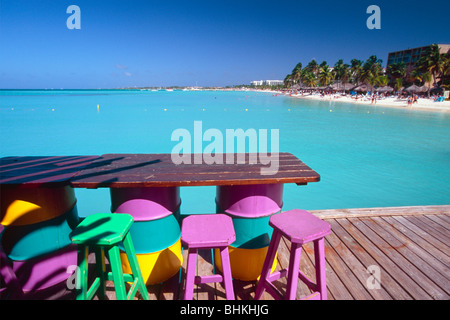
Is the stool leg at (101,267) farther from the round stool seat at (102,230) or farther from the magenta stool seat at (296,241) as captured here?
the magenta stool seat at (296,241)

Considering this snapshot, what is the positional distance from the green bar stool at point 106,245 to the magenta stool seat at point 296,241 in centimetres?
104

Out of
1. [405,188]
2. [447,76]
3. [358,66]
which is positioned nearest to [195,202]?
[405,188]

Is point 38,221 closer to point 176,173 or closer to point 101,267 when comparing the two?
point 101,267

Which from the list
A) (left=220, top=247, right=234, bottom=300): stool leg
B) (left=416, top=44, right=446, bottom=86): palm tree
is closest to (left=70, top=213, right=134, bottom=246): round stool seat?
(left=220, top=247, right=234, bottom=300): stool leg

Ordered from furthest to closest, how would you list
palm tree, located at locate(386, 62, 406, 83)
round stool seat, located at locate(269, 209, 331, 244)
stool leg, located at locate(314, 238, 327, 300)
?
palm tree, located at locate(386, 62, 406, 83)
stool leg, located at locate(314, 238, 327, 300)
round stool seat, located at locate(269, 209, 331, 244)

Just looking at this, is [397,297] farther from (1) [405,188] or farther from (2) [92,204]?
(2) [92,204]

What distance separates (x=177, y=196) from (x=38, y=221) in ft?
3.68

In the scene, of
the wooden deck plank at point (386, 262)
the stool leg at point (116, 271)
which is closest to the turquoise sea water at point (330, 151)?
the wooden deck plank at point (386, 262)

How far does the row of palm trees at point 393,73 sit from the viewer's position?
43656 mm

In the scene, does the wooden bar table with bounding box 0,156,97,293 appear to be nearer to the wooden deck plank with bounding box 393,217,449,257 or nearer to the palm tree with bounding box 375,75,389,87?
the wooden deck plank with bounding box 393,217,449,257

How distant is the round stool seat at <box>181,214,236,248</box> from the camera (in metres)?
1.63

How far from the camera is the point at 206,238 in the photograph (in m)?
1.66

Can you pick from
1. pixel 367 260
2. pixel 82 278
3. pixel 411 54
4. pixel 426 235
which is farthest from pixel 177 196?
pixel 411 54

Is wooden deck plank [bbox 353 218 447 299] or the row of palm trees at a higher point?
the row of palm trees
